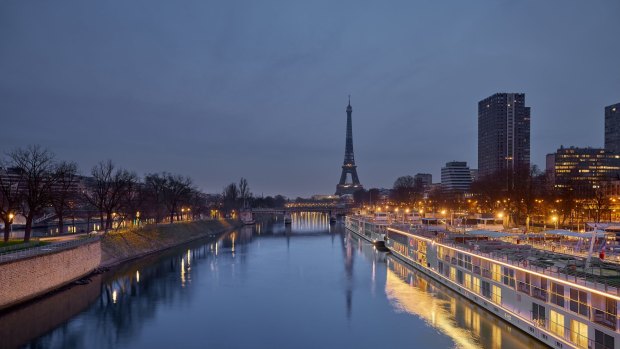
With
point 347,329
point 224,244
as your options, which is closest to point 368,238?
point 224,244

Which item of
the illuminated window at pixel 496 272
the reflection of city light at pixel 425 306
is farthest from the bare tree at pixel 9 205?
the illuminated window at pixel 496 272

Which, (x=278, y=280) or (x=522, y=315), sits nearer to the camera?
(x=522, y=315)

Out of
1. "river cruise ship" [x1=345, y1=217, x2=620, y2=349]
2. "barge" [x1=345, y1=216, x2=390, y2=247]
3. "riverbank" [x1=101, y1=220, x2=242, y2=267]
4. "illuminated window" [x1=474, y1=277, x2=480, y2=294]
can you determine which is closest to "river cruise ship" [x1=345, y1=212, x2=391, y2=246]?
"barge" [x1=345, y1=216, x2=390, y2=247]

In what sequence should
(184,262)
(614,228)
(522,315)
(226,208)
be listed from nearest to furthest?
A: (522,315) → (614,228) → (184,262) → (226,208)

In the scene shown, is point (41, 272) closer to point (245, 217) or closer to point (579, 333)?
point (579, 333)

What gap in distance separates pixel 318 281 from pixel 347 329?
17145mm

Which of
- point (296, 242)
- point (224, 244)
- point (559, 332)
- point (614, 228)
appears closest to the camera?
point (559, 332)

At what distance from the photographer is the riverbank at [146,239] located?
57.0 meters

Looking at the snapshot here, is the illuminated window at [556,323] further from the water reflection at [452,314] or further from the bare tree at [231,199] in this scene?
the bare tree at [231,199]

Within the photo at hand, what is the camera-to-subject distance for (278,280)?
160 ft

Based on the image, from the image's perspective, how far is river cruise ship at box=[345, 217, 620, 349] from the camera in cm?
2166

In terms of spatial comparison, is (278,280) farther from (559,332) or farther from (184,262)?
(559,332)

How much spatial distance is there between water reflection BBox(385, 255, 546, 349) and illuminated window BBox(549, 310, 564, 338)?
1501mm

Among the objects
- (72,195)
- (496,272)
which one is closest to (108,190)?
(72,195)
